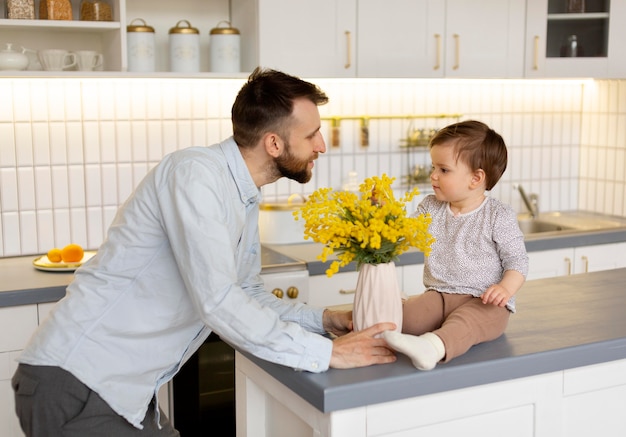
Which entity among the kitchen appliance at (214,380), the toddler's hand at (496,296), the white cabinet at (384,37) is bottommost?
the kitchen appliance at (214,380)

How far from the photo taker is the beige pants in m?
1.79

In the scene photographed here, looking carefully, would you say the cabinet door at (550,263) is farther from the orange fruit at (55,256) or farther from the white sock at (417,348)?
the white sock at (417,348)

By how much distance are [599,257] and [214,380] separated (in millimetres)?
1811

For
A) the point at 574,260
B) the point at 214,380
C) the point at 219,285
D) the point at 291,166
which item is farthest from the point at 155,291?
the point at 574,260

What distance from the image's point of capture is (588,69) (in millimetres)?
3855

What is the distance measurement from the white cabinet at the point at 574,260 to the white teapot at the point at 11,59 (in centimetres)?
212

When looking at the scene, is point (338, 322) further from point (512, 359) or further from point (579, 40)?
point (579, 40)

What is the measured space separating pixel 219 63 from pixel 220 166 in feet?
5.02

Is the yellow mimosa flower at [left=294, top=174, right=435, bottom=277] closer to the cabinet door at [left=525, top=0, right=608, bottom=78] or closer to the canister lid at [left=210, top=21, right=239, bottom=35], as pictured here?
the canister lid at [left=210, top=21, right=239, bottom=35]

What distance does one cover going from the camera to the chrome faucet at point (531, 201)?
13.6 ft

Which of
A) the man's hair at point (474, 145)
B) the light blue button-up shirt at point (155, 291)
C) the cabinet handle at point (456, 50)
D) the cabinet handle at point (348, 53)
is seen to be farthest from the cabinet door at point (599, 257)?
the light blue button-up shirt at point (155, 291)

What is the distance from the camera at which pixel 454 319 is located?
6.10 feet

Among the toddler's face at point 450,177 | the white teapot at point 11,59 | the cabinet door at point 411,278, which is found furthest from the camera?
the cabinet door at point 411,278

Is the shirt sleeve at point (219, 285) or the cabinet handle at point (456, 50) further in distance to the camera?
the cabinet handle at point (456, 50)
